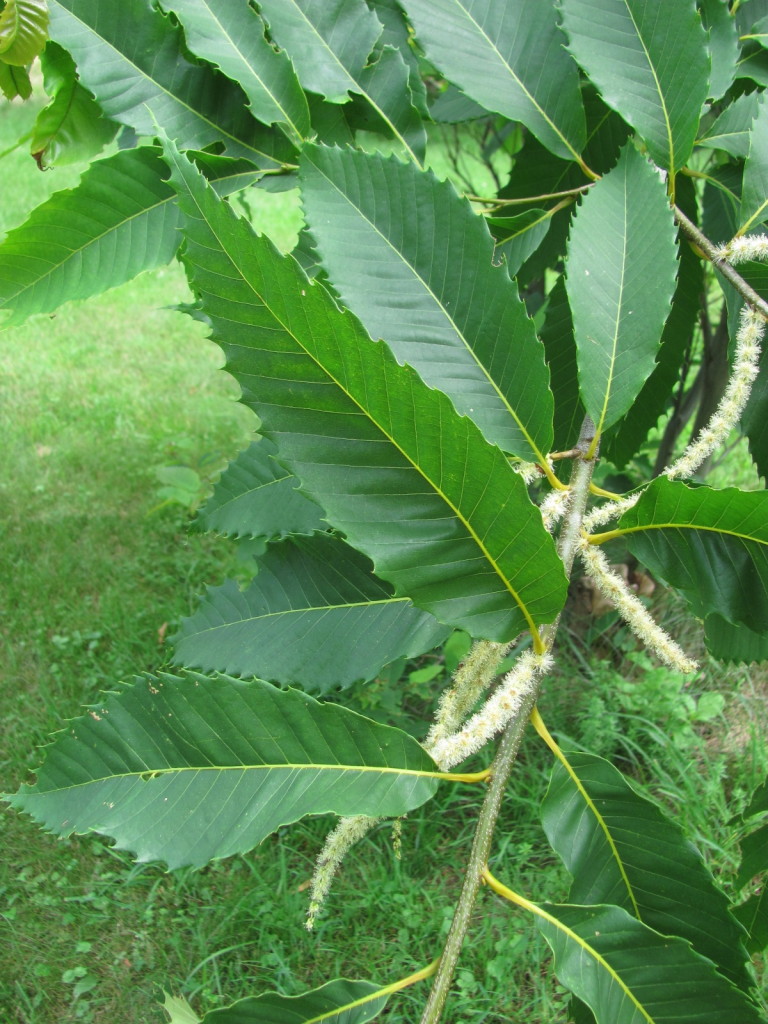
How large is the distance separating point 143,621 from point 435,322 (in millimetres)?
2197

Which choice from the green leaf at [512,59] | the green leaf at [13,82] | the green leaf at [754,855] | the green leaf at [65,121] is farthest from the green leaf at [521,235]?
the green leaf at [754,855]

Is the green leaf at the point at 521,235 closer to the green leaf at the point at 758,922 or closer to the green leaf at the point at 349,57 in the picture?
the green leaf at the point at 349,57

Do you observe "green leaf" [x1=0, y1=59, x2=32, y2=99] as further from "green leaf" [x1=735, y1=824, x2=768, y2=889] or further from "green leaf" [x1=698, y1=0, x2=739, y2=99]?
"green leaf" [x1=735, y1=824, x2=768, y2=889]

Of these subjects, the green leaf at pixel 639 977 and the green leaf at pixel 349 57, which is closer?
the green leaf at pixel 639 977

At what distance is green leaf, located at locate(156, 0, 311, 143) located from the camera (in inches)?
36.6

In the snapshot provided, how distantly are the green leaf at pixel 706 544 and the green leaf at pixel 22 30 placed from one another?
0.76m

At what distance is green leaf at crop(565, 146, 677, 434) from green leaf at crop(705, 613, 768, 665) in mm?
350

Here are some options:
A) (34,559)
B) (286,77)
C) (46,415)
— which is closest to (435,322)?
(286,77)

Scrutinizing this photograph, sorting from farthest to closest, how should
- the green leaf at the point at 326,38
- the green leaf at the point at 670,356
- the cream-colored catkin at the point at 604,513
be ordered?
the green leaf at the point at 670,356 → the green leaf at the point at 326,38 → the cream-colored catkin at the point at 604,513

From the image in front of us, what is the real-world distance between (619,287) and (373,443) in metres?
0.39

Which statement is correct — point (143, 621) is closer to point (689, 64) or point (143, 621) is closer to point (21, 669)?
point (21, 669)

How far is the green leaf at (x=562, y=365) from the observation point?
1.17m

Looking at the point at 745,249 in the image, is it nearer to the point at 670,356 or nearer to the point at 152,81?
the point at 670,356

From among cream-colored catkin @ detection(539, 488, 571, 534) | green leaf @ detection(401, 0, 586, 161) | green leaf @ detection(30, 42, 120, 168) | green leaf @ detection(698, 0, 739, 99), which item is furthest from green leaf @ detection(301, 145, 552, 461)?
green leaf @ detection(698, 0, 739, 99)
